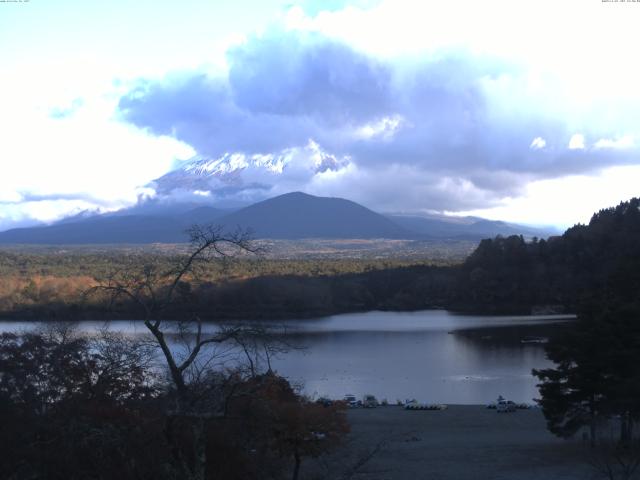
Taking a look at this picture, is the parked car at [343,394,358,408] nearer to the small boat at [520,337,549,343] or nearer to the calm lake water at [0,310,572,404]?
the calm lake water at [0,310,572,404]

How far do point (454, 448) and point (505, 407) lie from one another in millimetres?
5720

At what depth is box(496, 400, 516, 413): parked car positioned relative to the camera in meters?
19.5

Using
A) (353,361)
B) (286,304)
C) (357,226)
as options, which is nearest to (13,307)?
(286,304)

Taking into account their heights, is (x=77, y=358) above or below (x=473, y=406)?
above

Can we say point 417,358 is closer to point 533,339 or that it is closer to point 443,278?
point 533,339

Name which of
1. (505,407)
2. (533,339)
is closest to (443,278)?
(533,339)

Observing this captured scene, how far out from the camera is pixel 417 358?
99.9 ft

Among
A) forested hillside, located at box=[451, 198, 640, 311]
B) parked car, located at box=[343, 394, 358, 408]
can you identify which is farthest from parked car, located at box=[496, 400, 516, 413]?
forested hillside, located at box=[451, 198, 640, 311]

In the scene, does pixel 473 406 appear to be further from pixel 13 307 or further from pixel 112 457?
pixel 13 307

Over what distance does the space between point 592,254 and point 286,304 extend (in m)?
23.4

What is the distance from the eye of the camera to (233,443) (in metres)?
6.57

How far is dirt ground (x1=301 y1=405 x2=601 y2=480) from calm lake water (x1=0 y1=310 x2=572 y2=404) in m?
Result: 2.33

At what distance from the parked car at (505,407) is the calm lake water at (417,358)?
1865 millimetres

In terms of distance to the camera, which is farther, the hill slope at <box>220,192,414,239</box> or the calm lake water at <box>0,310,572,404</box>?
the hill slope at <box>220,192,414,239</box>
